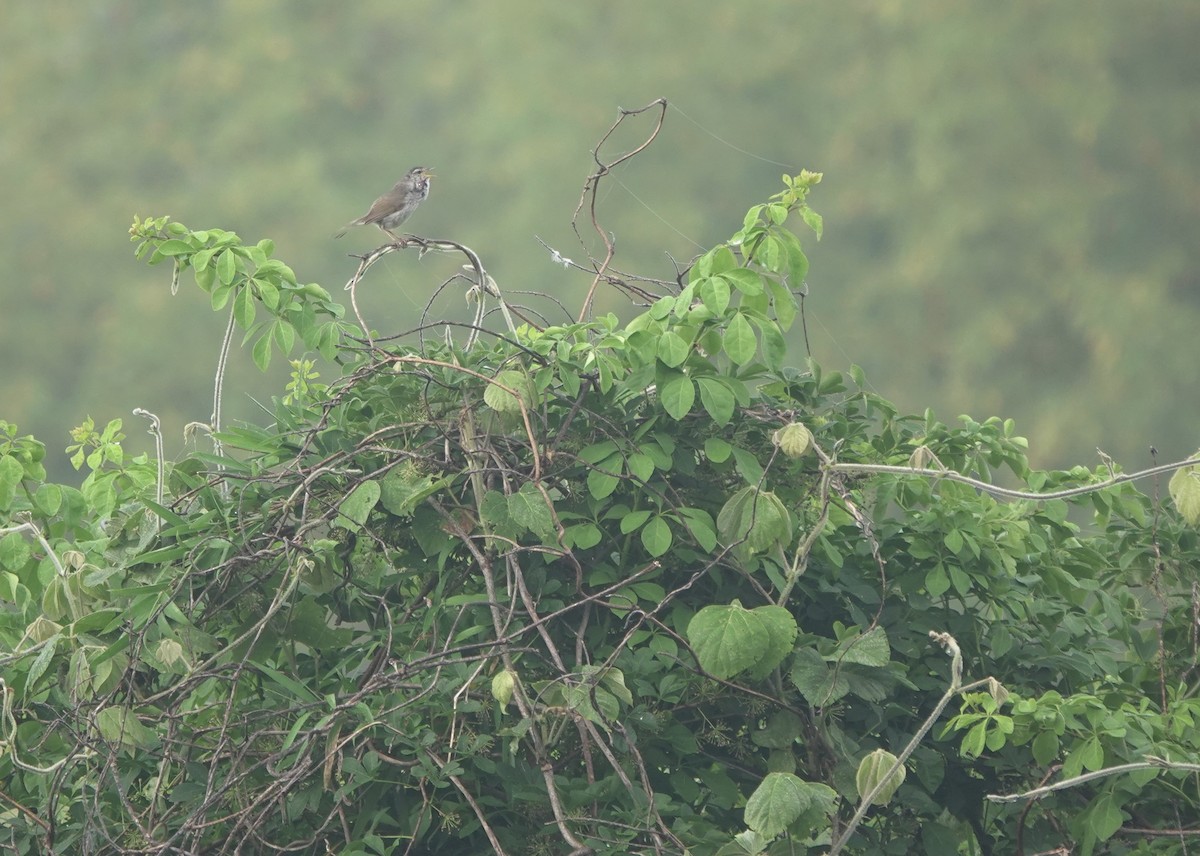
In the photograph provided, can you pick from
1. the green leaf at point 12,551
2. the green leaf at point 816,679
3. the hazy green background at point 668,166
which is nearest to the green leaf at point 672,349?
the green leaf at point 816,679

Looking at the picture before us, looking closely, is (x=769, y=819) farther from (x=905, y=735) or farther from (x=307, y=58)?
(x=307, y=58)

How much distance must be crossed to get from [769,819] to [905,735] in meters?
0.55

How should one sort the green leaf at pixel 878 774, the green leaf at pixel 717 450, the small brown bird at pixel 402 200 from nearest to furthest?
the green leaf at pixel 878 774, the green leaf at pixel 717 450, the small brown bird at pixel 402 200

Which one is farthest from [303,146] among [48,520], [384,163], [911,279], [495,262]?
[48,520]

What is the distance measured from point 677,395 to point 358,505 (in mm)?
564

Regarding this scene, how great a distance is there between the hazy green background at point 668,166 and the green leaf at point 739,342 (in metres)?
12.5

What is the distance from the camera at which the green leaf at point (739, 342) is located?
2391mm

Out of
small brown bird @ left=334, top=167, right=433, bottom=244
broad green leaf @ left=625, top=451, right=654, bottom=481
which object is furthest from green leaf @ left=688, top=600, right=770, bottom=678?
small brown bird @ left=334, top=167, right=433, bottom=244

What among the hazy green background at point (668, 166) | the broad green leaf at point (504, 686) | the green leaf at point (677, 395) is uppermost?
the hazy green background at point (668, 166)

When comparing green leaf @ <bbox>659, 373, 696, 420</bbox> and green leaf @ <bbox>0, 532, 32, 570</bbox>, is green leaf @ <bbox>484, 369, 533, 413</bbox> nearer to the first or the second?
green leaf @ <bbox>659, 373, 696, 420</bbox>

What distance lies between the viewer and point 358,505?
8.02 ft

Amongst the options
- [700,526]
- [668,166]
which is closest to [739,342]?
[700,526]

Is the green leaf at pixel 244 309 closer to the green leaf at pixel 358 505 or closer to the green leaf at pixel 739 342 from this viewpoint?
the green leaf at pixel 358 505

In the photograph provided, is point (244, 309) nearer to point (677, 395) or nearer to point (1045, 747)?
point (677, 395)
